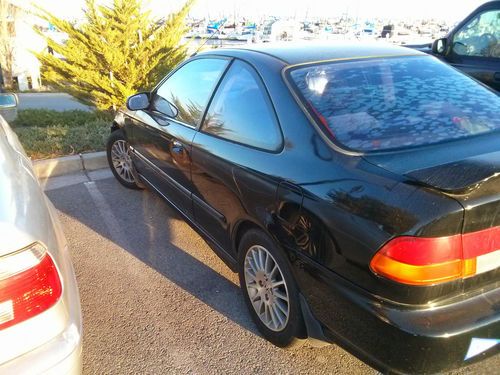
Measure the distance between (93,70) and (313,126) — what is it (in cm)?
538

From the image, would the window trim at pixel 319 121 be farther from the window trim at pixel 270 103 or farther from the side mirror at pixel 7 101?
the side mirror at pixel 7 101

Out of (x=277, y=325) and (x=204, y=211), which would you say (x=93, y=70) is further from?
(x=277, y=325)

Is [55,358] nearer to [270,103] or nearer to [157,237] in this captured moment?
[270,103]

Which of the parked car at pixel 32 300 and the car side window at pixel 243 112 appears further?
the car side window at pixel 243 112

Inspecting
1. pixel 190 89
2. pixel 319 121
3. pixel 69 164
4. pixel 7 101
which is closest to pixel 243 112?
pixel 319 121

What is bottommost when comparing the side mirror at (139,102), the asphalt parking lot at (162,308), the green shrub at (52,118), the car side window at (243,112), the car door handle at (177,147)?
the asphalt parking lot at (162,308)

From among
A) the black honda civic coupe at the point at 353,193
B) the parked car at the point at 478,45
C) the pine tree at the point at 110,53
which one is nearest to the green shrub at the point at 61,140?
the pine tree at the point at 110,53

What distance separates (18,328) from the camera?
1374 mm

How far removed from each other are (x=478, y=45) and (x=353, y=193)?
173 inches

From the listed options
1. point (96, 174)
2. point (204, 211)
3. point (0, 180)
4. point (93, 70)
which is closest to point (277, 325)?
point (204, 211)

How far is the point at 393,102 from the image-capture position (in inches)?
88.7

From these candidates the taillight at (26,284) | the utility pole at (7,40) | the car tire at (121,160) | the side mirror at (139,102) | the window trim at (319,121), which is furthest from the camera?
the utility pole at (7,40)

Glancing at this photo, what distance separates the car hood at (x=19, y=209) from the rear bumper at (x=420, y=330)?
1168mm

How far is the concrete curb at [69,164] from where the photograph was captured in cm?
501
